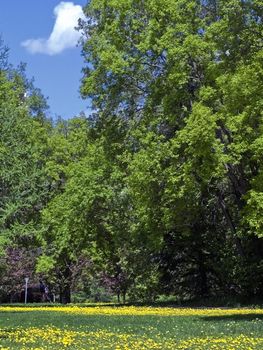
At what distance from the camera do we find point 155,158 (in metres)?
24.0

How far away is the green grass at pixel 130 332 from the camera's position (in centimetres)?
1159

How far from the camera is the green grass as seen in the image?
1159 cm

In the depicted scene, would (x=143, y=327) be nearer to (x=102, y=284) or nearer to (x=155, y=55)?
(x=155, y=55)

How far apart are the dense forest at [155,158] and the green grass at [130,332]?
2.28 m

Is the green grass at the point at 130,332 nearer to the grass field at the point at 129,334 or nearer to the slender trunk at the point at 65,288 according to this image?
the grass field at the point at 129,334

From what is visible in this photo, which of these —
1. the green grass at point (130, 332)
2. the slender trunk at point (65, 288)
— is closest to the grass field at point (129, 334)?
the green grass at point (130, 332)

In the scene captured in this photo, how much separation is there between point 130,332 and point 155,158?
10460 millimetres

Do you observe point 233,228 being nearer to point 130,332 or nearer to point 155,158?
point 155,158

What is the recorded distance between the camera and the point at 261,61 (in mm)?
18141

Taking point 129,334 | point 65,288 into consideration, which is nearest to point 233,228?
point 129,334

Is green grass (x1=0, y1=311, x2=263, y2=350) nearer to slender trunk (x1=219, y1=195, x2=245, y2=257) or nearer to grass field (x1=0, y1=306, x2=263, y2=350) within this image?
grass field (x1=0, y1=306, x2=263, y2=350)

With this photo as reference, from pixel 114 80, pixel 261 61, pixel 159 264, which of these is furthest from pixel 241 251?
pixel 261 61

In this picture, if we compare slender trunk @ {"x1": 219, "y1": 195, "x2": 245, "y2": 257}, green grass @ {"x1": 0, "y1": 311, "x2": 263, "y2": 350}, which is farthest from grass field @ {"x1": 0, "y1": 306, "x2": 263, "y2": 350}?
slender trunk @ {"x1": 219, "y1": 195, "x2": 245, "y2": 257}

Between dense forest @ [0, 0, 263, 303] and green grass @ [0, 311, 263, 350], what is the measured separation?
2.28 meters
